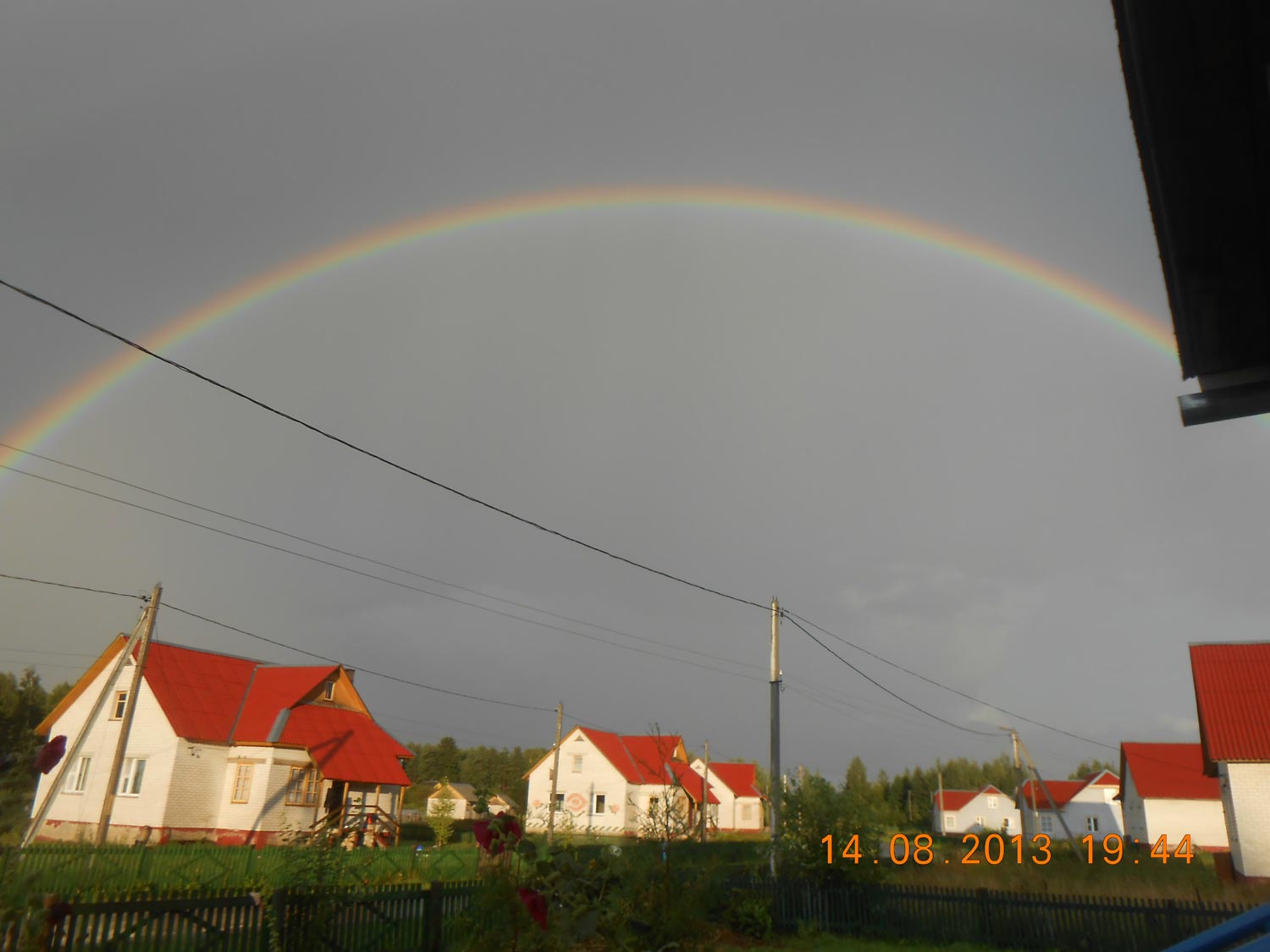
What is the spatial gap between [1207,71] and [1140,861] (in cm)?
4208

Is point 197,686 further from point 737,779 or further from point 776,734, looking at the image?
point 737,779

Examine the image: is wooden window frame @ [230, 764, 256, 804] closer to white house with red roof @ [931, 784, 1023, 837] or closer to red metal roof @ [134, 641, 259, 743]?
red metal roof @ [134, 641, 259, 743]

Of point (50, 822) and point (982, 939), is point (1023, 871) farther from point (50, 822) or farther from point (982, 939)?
point (50, 822)

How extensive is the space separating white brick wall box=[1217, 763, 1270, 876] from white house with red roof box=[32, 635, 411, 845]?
27.3 m

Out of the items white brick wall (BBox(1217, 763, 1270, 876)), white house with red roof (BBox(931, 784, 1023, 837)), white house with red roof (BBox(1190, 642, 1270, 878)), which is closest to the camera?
white brick wall (BBox(1217, 763, 1270, 876))

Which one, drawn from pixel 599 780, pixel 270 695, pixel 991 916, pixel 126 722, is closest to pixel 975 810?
pixel 599 780

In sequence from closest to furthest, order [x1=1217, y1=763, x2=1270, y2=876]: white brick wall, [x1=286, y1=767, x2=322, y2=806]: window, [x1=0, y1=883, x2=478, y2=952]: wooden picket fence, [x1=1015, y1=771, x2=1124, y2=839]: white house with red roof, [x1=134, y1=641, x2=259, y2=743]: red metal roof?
[x1=0, y1=883, x2=478, y2=952]: wooden picket fence, [x1=1217, y1=763, x2=1270, y2=876]: white brick wall, [x1=134, y1=641, x2=259, y2=743]: red metal roof, [x1=286, y1=767, x2=322, y2=806]: window, [x1=1015, y1=771, x2=1124, y2=839]: white house with red roof

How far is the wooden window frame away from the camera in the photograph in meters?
33.0

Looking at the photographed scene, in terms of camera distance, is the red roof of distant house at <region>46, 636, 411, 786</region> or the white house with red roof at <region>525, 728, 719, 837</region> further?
the white house with red roof at <region>525, 728, 719, 837</region>

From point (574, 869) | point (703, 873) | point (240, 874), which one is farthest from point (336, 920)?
point (240, 874)

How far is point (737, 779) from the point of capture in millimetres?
73312

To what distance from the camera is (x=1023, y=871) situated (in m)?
28.6

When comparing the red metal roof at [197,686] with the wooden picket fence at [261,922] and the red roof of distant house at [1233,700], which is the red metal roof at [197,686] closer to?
the wooden picket fence at [261,922]

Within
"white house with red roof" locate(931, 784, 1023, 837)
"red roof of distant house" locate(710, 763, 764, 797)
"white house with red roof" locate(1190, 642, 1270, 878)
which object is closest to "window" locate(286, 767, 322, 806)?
"white house with red roof" locate(1190, 642, 1270, 878)
